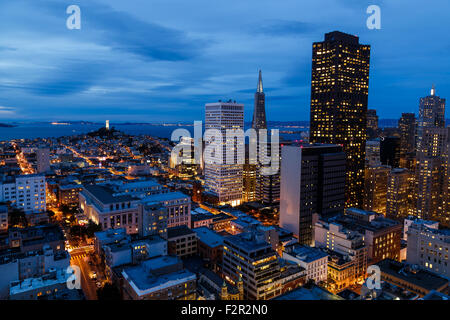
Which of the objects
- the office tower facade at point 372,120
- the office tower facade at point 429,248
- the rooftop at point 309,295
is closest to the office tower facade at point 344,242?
the office tower facade at point 429,248

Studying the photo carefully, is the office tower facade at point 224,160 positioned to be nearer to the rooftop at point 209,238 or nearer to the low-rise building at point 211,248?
the rooftop at point 209,238

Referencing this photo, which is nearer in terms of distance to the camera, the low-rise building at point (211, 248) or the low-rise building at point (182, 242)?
the low-rise building at point (211, 248)

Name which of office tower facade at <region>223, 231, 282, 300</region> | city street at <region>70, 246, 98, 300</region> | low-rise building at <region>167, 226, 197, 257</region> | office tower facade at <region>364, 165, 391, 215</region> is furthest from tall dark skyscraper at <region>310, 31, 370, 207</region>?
city street at <region>70, 246, 98, 300</region>

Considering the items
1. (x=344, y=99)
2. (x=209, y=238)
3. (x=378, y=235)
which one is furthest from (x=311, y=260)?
(x=344, y=99)

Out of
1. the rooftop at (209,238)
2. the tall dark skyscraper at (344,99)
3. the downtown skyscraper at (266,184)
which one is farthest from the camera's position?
the downtown skyscraper at (266,184)

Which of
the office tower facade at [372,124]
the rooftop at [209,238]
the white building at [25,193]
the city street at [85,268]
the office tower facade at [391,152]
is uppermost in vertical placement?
the office tower facade at [372,124]

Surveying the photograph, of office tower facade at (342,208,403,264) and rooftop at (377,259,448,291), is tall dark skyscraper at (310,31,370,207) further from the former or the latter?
rooftop at (377,259,448,291)
